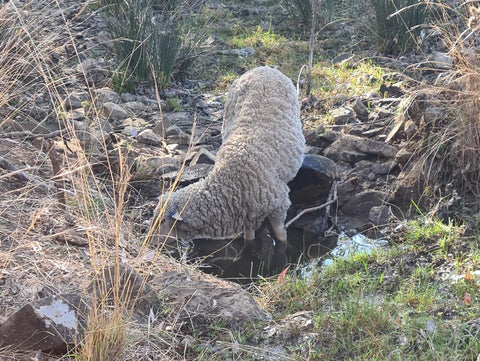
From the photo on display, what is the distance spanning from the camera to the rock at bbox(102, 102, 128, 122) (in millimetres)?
7061

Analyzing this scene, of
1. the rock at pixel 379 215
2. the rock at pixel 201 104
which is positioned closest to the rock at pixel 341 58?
the rock at pixel 201 104

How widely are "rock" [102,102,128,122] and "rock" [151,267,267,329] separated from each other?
Result: 3.38 metres

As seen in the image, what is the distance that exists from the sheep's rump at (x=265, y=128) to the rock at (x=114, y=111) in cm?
146

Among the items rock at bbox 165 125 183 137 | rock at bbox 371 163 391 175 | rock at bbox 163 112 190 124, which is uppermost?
rock at bbox 165 125 183 137

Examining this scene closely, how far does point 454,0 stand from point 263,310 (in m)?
6.45

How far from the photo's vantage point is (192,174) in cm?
611

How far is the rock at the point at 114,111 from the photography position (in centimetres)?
706

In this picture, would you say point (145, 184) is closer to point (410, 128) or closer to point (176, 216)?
point (176, 216)

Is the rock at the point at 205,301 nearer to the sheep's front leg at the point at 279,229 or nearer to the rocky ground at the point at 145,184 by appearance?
the rocky ground at the point at 145,184

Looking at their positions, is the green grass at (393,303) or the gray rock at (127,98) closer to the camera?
the green grass at (393,303)

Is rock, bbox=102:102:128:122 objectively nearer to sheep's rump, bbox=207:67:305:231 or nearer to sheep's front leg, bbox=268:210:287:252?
sheep's rump, bbox=207:67:305:231

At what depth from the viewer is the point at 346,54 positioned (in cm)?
873

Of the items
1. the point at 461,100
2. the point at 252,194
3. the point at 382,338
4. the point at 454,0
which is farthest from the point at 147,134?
the point at 454,0

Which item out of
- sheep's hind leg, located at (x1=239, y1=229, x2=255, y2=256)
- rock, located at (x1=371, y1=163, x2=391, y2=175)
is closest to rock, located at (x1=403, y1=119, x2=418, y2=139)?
rock, located at (x1=371, y1=163, x2=391, y2=175)
